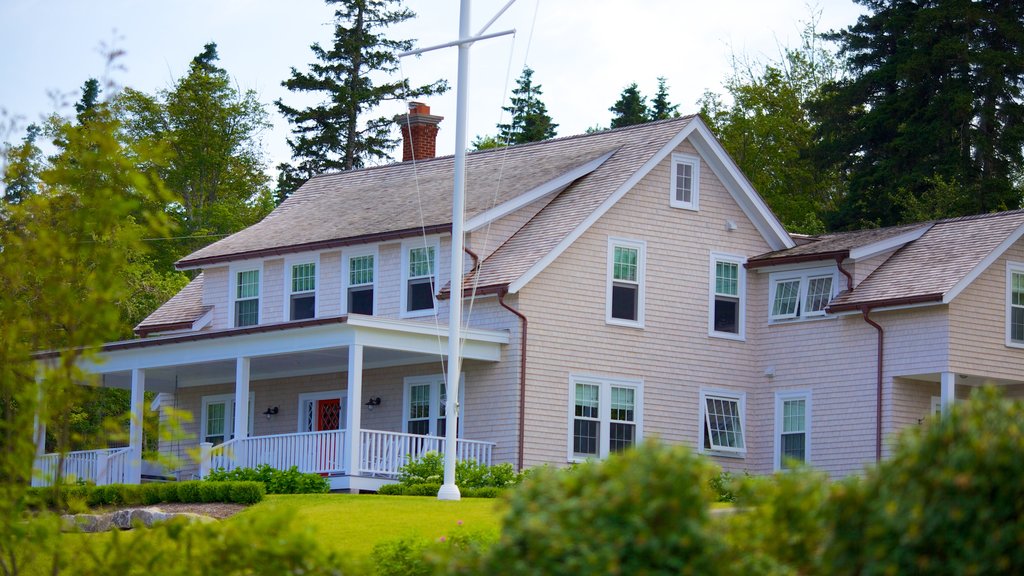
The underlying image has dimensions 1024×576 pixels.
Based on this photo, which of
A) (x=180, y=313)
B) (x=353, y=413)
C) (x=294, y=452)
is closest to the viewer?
(x=353, y=413)

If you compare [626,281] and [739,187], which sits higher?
[739,187]

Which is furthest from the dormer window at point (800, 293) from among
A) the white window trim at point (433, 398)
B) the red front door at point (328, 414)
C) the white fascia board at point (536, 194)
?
the red front door at point (328, 414)

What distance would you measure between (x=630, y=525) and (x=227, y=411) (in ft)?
84.6

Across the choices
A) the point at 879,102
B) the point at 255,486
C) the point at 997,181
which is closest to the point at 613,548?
the point at 255,486

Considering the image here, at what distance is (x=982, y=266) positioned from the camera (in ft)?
87.4

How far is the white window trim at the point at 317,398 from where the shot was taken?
30109mm

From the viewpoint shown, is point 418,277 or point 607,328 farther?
point 418,277

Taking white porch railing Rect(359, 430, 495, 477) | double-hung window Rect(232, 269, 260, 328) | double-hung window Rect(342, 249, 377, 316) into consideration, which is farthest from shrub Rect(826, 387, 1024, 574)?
double-hung window Rect(232, 269, 260, 328)

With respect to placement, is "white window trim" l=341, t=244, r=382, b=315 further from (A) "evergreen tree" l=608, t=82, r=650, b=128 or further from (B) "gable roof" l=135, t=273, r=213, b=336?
(A) "evergreen tree" l=608, t=82, r=650, b=128

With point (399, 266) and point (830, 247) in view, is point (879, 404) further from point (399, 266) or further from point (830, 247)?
point (399, 266)

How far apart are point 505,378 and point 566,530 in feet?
62.1

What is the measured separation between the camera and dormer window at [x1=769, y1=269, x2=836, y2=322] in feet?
93.9

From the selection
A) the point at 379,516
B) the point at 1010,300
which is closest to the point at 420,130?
the point at 1010,300

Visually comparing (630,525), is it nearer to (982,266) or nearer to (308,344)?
(308,344)
